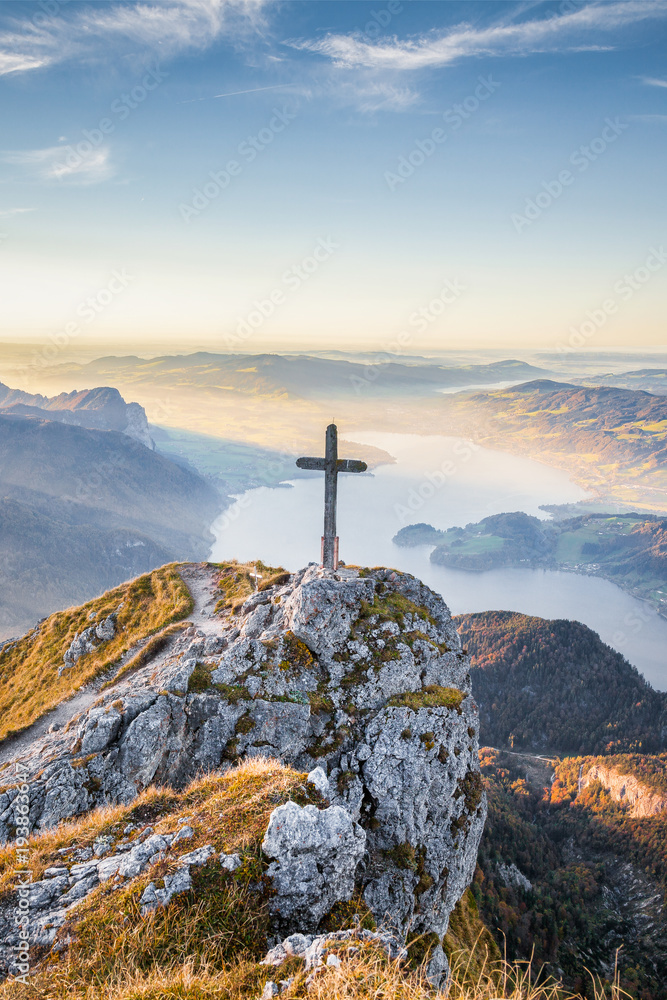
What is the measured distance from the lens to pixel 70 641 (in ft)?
89.5

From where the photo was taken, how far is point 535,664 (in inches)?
5861

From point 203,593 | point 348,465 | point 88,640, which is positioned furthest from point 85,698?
point 348,465

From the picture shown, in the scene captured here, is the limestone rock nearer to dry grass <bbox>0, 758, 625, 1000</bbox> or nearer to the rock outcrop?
dry grass <bbox>0, 758, 625, 1000</bbox>

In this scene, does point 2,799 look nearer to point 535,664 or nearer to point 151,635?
point 151,635

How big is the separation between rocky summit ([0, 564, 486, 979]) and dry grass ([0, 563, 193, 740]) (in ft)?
13.0

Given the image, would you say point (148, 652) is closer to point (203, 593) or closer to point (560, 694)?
point (203, 593)

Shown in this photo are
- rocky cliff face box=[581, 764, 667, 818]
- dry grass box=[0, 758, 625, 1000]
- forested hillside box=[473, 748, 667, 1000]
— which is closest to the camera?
dry grass box=[0, 758, 625, 1000]

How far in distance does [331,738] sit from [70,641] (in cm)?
1955

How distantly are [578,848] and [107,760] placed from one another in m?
96.6

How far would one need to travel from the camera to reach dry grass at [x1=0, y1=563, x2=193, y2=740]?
22709 millimetres

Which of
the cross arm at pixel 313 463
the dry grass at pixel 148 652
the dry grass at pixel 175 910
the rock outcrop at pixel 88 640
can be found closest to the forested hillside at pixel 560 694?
the rock outcrop at pixel 88 640

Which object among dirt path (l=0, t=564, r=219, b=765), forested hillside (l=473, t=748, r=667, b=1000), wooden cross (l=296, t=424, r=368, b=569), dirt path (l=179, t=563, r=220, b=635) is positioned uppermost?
wooden cross (l=296, t=424, r=368, b=569)

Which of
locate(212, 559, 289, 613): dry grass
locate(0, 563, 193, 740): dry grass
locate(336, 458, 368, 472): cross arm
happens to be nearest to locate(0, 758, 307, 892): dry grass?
locate(336, 458, 368, 472): cross arm

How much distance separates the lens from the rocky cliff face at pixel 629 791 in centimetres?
8719
